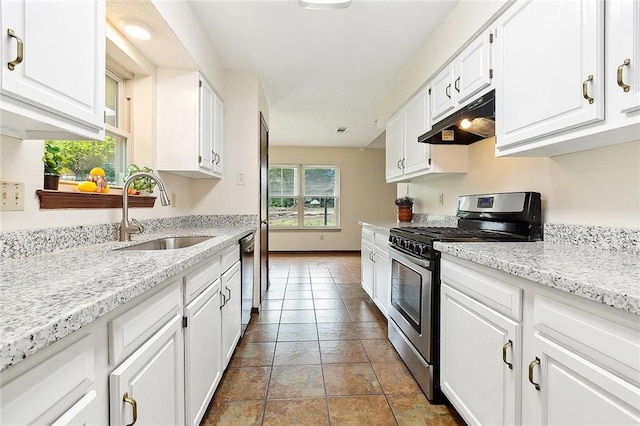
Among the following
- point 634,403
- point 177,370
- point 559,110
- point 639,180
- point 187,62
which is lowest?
point 177,370

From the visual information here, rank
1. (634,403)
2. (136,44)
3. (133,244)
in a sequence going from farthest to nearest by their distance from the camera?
(136,44) → (133,244) → (634,403)

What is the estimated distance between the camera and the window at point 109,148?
5.74ft

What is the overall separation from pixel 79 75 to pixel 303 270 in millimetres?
4547

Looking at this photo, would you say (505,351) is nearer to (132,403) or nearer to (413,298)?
(413,298)

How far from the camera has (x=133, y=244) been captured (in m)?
1.68

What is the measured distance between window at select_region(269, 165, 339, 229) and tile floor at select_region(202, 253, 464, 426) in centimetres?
391

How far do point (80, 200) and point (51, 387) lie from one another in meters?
1.24

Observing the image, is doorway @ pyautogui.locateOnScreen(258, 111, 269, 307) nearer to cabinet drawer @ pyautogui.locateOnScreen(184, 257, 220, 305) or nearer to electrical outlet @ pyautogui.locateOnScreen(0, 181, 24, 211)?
cabinet drawer @ pyautogui.locateOnScreen(184, 257, 220, 305)

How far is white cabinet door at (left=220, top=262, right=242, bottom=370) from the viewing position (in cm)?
190

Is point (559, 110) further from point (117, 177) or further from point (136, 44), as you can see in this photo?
point (117, 177)

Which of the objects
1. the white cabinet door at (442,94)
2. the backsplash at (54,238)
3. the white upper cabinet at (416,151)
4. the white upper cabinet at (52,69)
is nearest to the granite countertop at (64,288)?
the backsplash at (54,238)

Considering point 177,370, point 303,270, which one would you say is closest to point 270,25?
point 177,370

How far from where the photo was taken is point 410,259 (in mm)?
2037

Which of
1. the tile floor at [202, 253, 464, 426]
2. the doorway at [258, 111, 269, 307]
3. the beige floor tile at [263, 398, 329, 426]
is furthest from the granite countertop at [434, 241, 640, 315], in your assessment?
the doorway at [258, 111, 269, 307]
